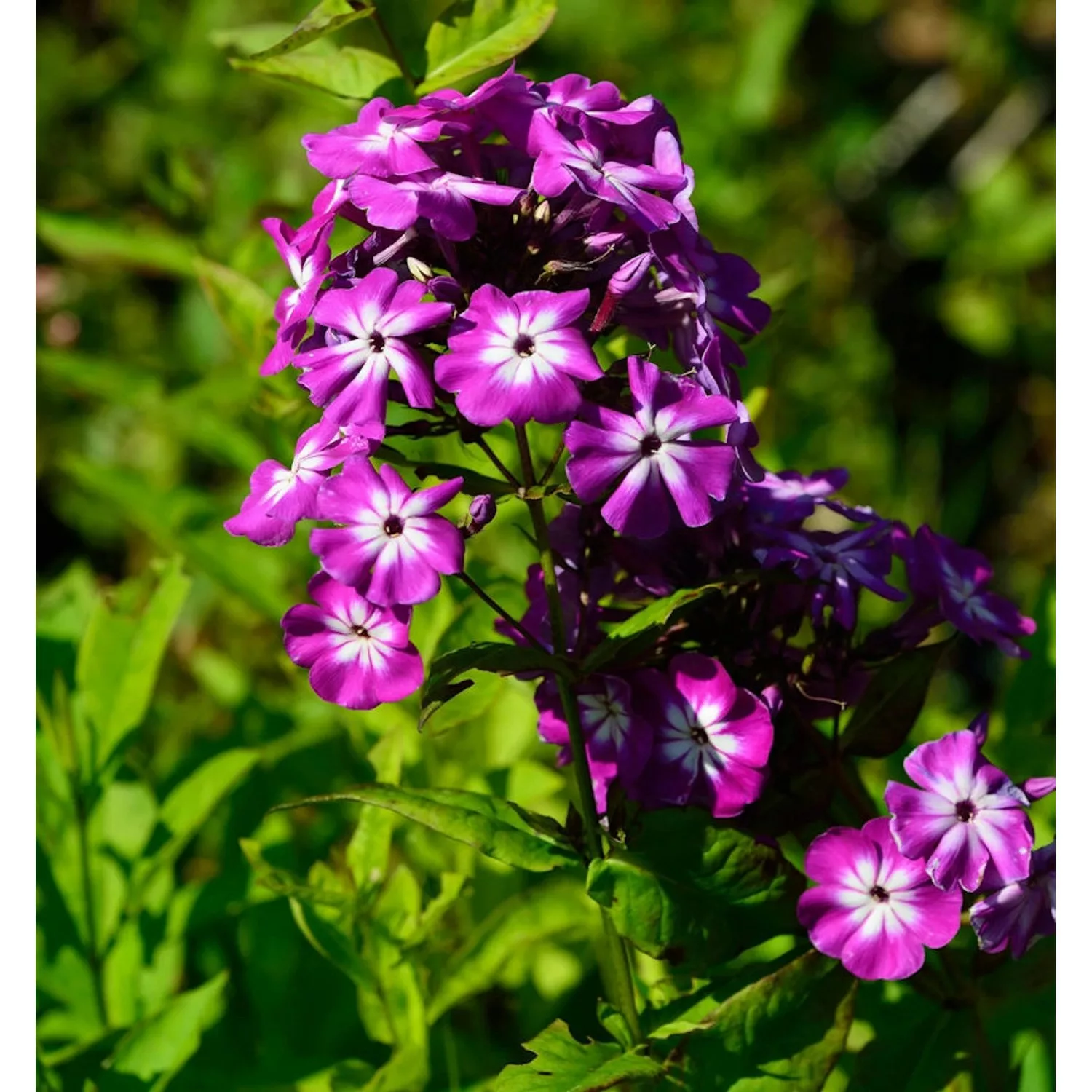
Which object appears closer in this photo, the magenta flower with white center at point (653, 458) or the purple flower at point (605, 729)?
the magenta flower with white center at point (653, 458)

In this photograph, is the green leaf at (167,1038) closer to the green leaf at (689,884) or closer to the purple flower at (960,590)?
the green leaf at (689,884)

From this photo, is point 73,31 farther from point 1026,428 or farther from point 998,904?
point 998,904

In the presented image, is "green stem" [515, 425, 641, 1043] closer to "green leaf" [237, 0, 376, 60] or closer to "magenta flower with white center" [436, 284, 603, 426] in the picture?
"magenta flower with white center" [436, 284, 603, 426]

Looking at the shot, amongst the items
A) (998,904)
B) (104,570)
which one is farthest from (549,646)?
(104,570)

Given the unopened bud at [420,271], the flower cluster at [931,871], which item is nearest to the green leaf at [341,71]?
the unopened bud at [420,271]

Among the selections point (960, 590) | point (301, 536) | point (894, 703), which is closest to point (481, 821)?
point (894, 703)
